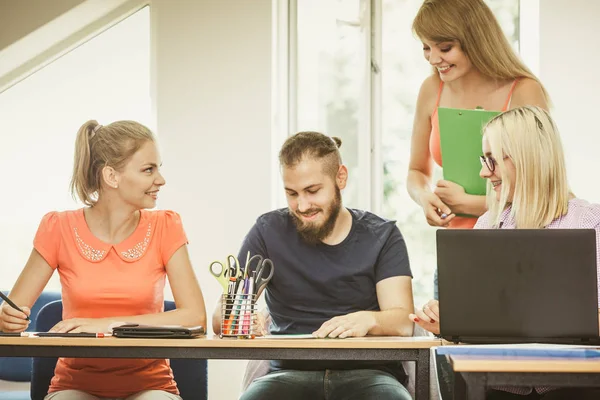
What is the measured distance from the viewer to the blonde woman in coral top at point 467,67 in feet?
9.58

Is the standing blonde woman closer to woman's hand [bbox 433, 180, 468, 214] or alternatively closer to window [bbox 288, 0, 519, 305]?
woman's hand [bbox 433, 180, 468, 214]

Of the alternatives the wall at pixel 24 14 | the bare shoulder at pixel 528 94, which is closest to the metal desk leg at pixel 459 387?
the bare shoulder at pixel 528 94

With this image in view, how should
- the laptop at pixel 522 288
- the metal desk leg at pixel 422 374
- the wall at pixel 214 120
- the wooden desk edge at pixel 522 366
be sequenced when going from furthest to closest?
the wall at pixel 214 120, the metal desk leg at pixel 422 374, the laptop at pixel 522 288, the wooden desk edge at pixel 522 366

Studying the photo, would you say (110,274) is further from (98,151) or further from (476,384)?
(476,384)

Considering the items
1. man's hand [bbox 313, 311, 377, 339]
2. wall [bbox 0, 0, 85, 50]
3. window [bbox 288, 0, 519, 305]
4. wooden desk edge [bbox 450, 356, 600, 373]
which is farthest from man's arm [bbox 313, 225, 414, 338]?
wall [bbox 0, 0, 85, 50]

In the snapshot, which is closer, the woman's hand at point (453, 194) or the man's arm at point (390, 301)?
the man's arm at point (390, 301)

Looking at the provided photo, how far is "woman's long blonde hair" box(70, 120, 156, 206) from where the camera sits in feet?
9.33

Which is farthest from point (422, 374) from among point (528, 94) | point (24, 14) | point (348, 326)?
point (24, 14)

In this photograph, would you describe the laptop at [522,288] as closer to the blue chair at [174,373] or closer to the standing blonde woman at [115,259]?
the standing blonde woman at [115,259]

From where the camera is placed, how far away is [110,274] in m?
2.70

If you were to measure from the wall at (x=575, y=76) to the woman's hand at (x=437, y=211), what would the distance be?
53.8 inches

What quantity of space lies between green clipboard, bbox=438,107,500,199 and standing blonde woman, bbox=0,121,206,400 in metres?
0.94

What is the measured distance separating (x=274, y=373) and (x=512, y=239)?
950 millimetres

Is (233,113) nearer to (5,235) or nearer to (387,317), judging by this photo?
(5,235)
